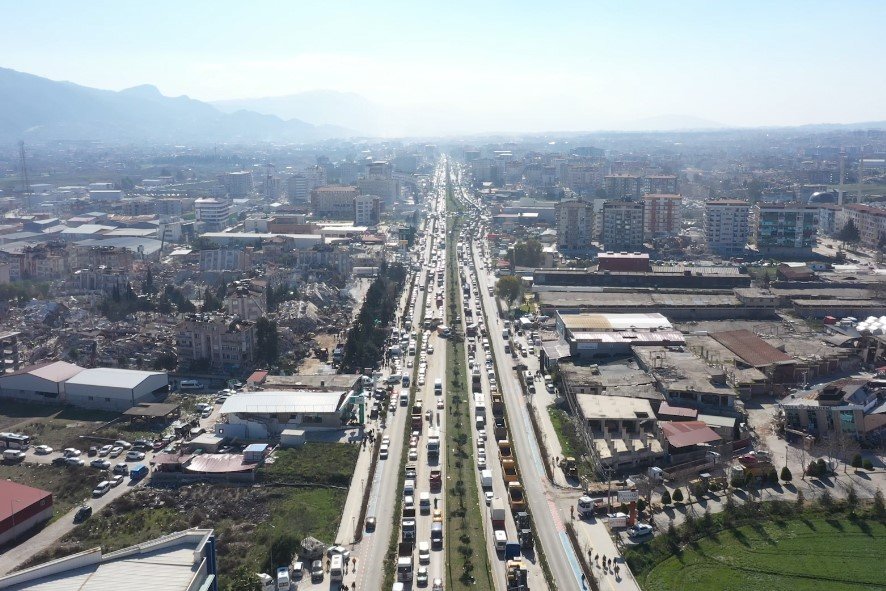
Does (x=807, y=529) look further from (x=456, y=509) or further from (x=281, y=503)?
(x=281, y=503)

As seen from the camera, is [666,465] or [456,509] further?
[666,465]

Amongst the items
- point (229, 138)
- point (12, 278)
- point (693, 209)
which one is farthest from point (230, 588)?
point (229, 138)

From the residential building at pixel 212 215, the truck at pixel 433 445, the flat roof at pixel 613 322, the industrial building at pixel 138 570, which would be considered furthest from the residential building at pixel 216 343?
the residential building at pixel 212 215

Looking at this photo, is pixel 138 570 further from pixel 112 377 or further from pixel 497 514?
pixel 112 377

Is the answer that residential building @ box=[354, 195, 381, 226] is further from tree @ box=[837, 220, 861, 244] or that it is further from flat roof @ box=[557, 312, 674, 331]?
flat roof @ box=[557, 312, 674, 331]

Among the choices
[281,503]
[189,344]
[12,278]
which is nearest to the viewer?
→ [281,503]

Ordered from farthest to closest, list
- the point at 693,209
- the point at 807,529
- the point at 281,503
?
the point at 693,209 → the point at 281,503 → the point at 807,529

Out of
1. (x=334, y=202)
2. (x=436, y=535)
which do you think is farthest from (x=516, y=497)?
(x=334, y=202)
